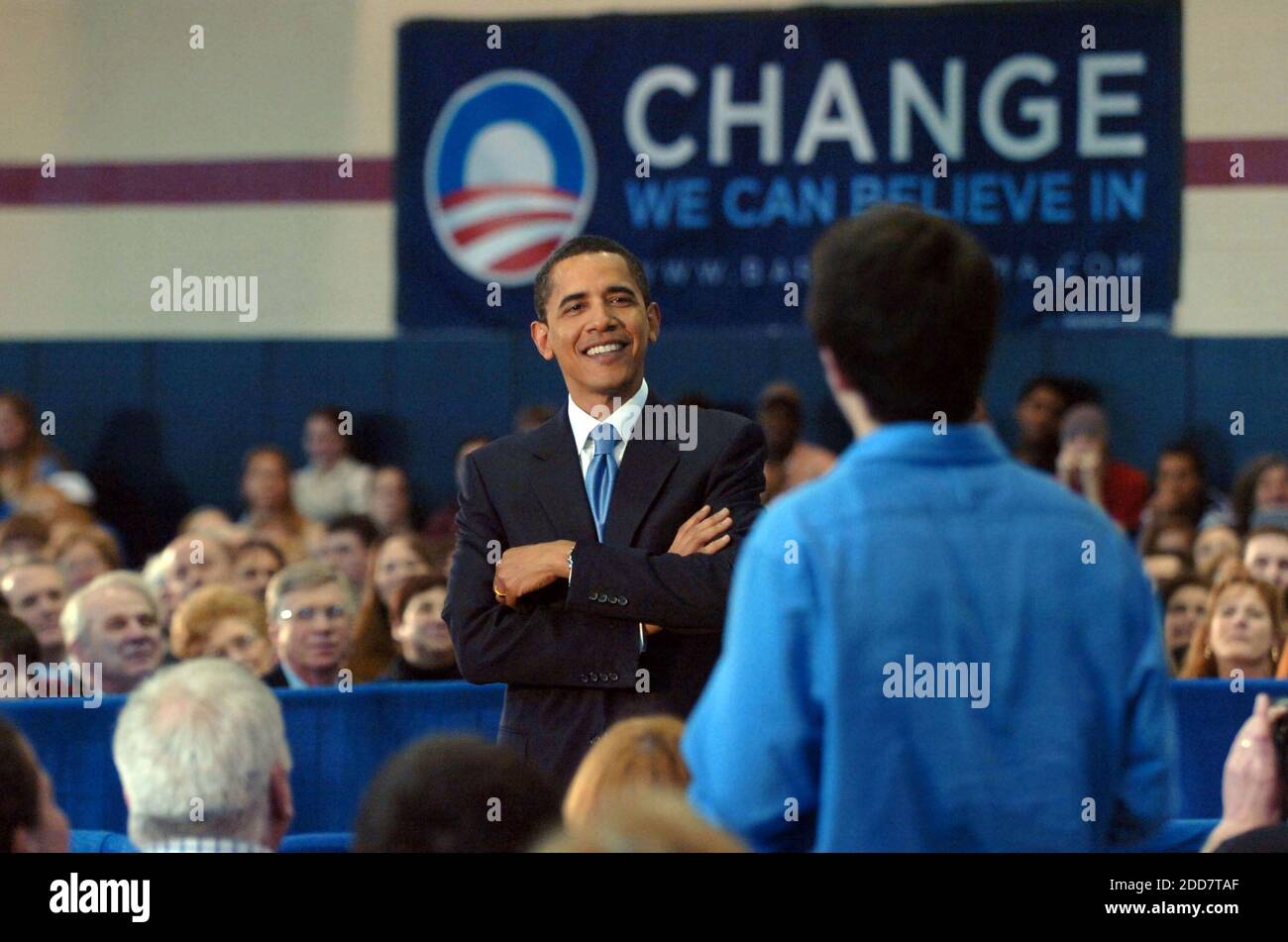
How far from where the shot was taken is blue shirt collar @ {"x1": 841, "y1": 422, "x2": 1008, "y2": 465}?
1.90 meters

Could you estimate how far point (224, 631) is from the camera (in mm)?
5301

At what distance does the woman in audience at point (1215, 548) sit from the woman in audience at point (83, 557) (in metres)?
4.05

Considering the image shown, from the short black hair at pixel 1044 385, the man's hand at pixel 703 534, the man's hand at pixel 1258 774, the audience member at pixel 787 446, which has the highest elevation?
the short black hair at pixel 1044 385

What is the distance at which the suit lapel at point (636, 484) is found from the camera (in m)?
3.21

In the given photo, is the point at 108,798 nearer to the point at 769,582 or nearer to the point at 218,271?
the point at 769,582

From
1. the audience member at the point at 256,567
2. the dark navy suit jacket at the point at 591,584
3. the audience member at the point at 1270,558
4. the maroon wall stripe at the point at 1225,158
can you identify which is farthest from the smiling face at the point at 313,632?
the maroon wall stripe at the point at 1225,158

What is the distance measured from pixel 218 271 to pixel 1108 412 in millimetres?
4972

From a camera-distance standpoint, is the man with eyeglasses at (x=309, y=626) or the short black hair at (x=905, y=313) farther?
the man with eyeglasses at (x=309, y=626)

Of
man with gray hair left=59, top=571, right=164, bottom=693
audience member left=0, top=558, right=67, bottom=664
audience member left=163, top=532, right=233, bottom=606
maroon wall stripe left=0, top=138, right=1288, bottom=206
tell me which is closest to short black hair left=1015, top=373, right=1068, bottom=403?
maroon wall stripe left=0, top=138, right=1288, bottom=206

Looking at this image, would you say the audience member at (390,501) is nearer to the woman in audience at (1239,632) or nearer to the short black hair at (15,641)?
the short black hair at (15,641)

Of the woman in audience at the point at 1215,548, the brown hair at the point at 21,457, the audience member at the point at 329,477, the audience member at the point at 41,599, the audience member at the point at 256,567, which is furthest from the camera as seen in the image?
the audience member at the point at 329,477

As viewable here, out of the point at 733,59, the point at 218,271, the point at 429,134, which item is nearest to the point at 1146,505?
the point at 733,59

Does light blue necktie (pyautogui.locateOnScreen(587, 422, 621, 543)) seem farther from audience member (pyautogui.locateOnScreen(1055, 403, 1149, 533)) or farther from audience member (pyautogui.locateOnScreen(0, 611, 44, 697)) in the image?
audience member (pyautogui.locateOnScreen(1055, 403, 1149, 533))

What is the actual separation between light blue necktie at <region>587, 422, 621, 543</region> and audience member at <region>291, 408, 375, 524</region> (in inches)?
259
